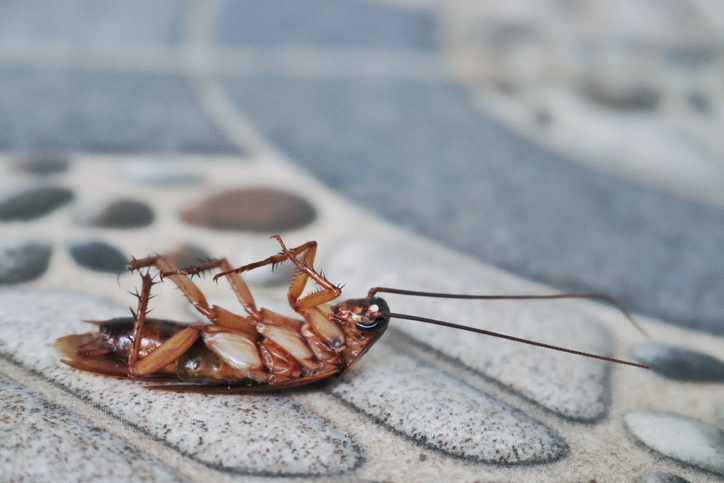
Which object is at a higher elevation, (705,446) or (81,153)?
(81,153)

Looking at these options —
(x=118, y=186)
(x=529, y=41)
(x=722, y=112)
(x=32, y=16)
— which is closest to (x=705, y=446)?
(x=118, y=186)

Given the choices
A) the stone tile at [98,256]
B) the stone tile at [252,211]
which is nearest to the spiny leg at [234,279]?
the stone tile at [98,256]

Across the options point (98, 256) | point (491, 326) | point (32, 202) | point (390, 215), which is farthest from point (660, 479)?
point (32, 202)

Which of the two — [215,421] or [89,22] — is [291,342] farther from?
[89,22]

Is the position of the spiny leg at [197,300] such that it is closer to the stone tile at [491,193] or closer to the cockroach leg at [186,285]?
the cockroach leg at [186,285]

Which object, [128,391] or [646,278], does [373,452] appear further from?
[646,278]

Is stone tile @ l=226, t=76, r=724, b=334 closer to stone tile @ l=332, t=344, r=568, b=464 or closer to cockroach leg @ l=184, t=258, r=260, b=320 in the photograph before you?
stone tile @ l=332, t=344, r=568, b=464

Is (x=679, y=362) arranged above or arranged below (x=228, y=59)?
below
